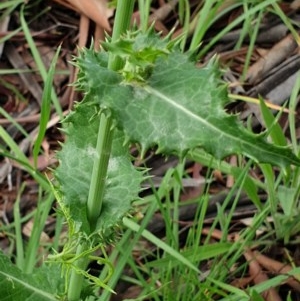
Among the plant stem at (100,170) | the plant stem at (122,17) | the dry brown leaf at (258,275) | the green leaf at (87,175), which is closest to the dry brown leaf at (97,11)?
the dry brown leaf at (258,275)

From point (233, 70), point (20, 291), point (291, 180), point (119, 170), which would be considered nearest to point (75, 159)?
point (119, 170)

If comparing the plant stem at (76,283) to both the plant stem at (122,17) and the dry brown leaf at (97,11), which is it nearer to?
the plant stem at (122,17)

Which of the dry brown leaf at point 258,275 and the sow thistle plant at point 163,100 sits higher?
the sow thistle plant at point 163,100

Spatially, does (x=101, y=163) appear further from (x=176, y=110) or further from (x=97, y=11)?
(x=97, y=11)

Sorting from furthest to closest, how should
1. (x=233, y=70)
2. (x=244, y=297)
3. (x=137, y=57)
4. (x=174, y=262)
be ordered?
1. (x=233, y=70)
2. (x=174, y=262)
3. (x=244, y=297)
4. (x=137, y=57)

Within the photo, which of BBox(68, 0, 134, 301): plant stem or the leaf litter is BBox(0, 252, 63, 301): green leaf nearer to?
BBox(68, 0, 134, 301): plant stem

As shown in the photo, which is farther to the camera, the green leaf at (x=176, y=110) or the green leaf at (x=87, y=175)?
the green leaf at (x=87, y=175)

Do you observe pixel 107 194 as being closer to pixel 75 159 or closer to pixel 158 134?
pixel 75 159
